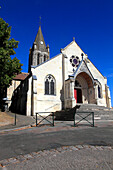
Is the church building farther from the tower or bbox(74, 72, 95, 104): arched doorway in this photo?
the tower

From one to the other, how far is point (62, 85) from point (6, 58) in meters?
10.5

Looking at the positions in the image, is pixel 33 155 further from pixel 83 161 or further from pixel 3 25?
pixel 3 25

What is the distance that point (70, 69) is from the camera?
902 inches

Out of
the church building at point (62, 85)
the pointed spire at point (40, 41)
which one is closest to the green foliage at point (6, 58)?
the church building at point (62, 85)

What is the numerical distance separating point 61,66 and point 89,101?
8.55 metres

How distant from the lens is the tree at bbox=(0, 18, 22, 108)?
13.7m

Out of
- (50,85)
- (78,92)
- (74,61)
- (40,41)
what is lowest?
(78,92)

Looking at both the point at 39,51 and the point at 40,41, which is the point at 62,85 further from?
the point at 40,41

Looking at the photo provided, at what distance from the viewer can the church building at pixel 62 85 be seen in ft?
61.3

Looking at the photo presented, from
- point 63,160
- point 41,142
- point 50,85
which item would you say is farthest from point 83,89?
point 63,160

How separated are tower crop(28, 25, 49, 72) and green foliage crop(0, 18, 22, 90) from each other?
25.2 metres

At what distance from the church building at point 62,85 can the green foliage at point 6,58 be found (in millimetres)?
3697

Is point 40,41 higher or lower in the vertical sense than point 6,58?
higher

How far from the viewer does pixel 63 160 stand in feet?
10.7
